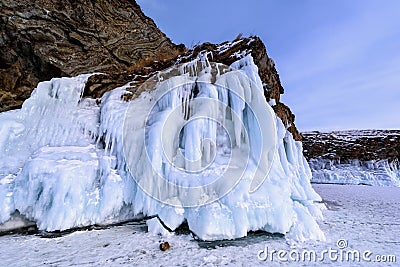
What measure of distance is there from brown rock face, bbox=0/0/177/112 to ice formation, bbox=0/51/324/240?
4706 millimetres

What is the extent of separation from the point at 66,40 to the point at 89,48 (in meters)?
1.09

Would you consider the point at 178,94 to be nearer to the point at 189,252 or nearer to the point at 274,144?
the point at 274,144

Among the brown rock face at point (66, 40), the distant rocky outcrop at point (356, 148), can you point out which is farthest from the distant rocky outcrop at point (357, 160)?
the brown rock face at point (66, 40)

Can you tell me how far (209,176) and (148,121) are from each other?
1.86 metres

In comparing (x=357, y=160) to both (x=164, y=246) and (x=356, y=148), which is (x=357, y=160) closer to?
(x=356, y=148)

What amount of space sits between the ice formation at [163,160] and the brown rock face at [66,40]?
4706 mm

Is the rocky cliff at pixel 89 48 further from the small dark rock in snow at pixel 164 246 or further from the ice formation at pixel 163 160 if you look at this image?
the small dark rock in snow at pixel 164 246

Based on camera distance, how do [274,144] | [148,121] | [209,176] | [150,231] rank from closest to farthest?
[150,231] → [209,176] → [274,144] → [148,121]

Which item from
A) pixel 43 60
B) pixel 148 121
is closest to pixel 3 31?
pixel 43 60

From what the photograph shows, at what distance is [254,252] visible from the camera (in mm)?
3090

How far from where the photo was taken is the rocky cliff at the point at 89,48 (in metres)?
6.45

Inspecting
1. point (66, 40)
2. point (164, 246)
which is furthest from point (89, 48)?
point (164, 246)

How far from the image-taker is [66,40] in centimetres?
1209

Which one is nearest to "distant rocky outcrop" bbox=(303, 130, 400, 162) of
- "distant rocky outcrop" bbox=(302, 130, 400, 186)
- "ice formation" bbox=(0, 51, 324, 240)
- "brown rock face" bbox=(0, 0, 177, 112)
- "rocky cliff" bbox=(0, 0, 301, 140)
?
"distant rocky outcrop" bbox=(302, 130, 400, 186)
